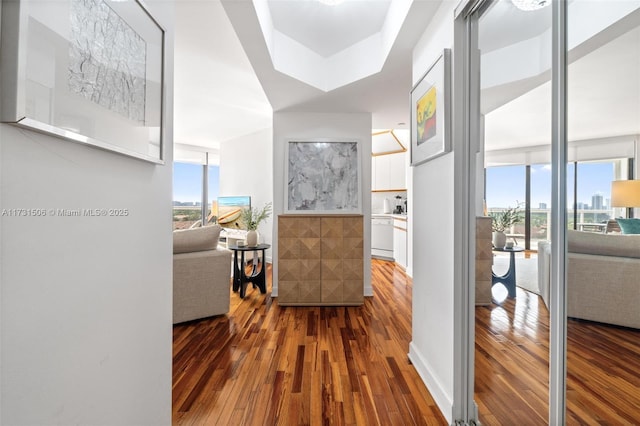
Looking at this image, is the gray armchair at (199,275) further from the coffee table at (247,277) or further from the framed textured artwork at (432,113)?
the framed textured artwork at (432,113)

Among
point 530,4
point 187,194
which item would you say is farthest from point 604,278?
point 187,194

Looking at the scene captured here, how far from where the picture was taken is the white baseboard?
161 centimetres

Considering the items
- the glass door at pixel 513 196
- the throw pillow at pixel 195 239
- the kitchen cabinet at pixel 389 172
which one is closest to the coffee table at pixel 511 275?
the glass door at pixel 513 196

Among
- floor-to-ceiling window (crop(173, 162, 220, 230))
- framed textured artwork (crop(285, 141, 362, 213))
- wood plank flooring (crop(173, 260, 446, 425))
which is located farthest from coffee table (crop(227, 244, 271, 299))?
floor-to-ceiling window (crop(173, 162, 220, 230))

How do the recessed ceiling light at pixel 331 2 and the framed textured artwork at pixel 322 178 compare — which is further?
the framed textured artwork at pixel 322 178

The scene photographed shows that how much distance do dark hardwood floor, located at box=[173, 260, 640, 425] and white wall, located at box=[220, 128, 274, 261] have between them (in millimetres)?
3040

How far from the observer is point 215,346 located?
242cm

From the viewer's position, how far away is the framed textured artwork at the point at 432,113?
1648 millimetres

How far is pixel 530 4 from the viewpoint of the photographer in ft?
3.77

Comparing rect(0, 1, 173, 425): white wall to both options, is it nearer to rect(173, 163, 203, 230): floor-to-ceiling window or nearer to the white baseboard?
the white baseboard

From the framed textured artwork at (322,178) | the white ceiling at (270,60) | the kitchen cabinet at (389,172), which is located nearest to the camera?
the white ceiling at (270,60)

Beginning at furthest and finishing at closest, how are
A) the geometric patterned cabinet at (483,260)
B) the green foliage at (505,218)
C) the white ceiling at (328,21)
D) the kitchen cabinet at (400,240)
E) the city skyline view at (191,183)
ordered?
the city skyline view at (191,183) → the kitchen cabinet at (400,240) → the white ceiling at (328,21) → the geometric patterned cabinet at (483,260) → the green foliage at (505,218)

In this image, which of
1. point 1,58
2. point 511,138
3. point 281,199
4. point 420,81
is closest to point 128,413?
point 1,58

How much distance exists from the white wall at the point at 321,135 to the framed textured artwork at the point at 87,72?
2.58 meters
